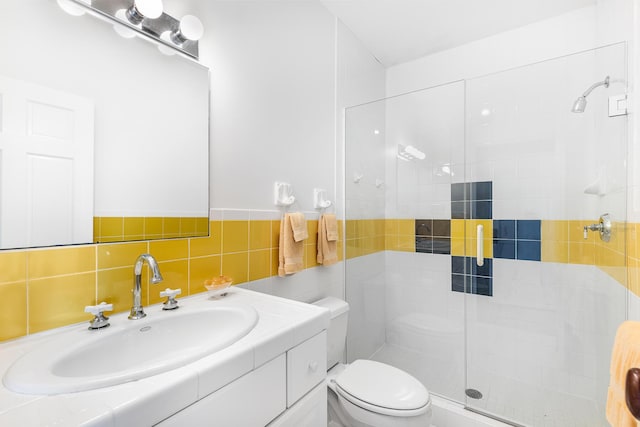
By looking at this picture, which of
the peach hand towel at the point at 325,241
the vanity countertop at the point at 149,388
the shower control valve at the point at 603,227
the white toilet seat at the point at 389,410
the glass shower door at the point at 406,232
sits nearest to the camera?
the vanity countertop at the point at 149,388

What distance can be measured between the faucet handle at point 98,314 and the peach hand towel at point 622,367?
4.33 feet

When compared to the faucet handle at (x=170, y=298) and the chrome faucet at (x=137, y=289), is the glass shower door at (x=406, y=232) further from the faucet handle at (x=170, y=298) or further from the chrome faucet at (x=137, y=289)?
the chrome faucet at (x=137, y=289)

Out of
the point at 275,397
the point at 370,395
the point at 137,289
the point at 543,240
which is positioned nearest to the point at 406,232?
the point at 543,240

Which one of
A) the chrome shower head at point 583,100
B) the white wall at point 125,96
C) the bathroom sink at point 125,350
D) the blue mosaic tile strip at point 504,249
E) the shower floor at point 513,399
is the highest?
the chrome shower head at point 583,100

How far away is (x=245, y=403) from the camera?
27.8 inches

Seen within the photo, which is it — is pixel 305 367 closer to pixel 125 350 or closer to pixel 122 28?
pixel 125 350

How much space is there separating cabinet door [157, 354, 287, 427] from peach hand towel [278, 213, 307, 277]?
687 mm

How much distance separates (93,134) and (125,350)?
66 centimetres

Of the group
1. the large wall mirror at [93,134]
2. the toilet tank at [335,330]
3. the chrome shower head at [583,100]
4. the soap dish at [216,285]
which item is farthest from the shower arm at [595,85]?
the soap dish at [216,285]

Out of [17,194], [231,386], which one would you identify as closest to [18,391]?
[231,386]

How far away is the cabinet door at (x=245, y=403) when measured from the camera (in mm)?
600

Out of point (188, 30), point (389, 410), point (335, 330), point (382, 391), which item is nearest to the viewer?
point (188, 30)

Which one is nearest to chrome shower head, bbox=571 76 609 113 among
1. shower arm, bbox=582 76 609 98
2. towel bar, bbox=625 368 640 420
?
shower arm, bbox=582 76 609 98

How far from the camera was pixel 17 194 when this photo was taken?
0.77m
